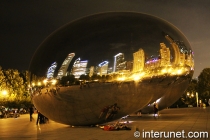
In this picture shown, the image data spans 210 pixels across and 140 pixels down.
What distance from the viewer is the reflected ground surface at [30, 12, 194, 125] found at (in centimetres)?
1349

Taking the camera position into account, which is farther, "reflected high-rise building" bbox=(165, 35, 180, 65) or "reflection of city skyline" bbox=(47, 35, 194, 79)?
"reflected high-rise building" bbox=(165, 35, 180, 65)

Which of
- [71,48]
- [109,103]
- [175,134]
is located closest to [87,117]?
[109,103]

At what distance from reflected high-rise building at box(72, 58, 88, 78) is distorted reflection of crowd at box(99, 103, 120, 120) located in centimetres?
206

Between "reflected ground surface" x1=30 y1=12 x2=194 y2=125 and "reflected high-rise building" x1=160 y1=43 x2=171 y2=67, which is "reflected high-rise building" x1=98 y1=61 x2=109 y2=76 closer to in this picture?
"reflected ground surface" x1=30 y1=12 x2=194 y2=125

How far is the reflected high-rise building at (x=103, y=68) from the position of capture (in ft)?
43.5

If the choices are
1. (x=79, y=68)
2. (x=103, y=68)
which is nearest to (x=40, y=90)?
(x=79, y=68)

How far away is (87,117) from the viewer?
49.1 feet

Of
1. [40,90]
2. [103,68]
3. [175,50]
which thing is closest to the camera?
[103,68]

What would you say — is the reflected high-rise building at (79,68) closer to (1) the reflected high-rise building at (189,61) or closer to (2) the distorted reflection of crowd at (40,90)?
(2) the distorted reflection of crowd at (40,90)

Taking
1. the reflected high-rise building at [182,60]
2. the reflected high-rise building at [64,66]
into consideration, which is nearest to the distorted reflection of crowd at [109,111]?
the reflected high-rise building at [64,66]

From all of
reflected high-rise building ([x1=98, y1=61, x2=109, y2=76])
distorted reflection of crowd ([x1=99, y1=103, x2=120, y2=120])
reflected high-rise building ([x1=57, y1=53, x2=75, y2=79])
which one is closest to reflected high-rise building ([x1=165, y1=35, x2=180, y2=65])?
distorted reflection of crowd ([x1=99, y1=103, x2=120, y2=120])

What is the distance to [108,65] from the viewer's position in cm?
1327

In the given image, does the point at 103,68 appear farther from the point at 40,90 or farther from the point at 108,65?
the point at 40,90

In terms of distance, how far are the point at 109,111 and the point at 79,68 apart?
255 cm
